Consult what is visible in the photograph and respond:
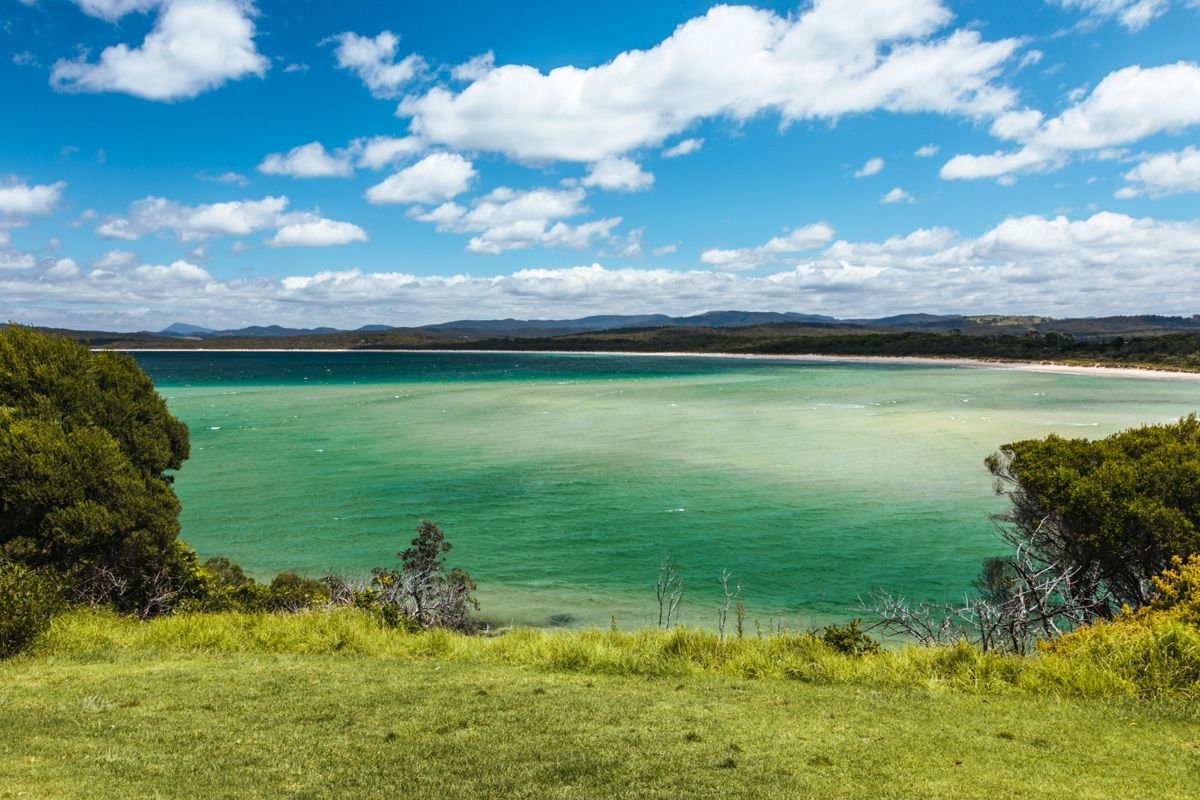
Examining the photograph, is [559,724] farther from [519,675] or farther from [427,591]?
[427,591]

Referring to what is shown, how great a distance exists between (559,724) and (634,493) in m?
22.7

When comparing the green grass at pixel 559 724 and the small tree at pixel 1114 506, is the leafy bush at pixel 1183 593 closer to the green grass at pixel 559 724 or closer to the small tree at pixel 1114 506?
the small tree at pixel 1114 506

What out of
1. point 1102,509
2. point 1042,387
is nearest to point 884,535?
point 1102,509

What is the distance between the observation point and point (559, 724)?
836cm

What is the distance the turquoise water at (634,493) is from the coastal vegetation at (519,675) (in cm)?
374

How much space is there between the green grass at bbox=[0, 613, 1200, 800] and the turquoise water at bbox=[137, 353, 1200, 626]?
278 inches

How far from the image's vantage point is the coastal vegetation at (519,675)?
23.3 ft

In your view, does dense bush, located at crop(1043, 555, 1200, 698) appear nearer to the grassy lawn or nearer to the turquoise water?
the grassy lawn

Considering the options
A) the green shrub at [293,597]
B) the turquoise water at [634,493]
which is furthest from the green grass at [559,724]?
the turquoise water at [634,493]

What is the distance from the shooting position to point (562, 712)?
877 cm

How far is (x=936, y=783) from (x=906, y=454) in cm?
3420

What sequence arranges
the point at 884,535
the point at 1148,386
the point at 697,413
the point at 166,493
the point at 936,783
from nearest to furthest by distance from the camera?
the point at 936,783, the point at 166,493, the point at 884,535, the point at 697,413, the point at 1148,386

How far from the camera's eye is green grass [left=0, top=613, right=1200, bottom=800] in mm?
6828

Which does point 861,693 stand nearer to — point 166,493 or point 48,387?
point 166,493
